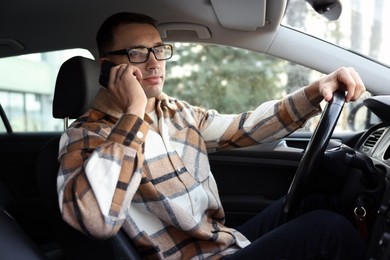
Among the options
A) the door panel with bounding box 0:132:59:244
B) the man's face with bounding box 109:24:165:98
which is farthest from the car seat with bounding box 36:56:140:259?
the door panel with bounding box 0:132:59:244

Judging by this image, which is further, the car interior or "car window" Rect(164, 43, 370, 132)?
"car window" Rect(164, 43, 370, 132)

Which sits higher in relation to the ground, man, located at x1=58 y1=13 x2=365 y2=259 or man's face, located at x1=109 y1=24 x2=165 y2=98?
man's face, located at x1=109 y1=24 x2=165 y2=98

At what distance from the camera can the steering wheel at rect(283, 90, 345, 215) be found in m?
1.35

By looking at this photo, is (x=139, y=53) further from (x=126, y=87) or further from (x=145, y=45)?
(x=126, y=87)

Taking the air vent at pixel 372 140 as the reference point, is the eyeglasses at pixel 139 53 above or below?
above

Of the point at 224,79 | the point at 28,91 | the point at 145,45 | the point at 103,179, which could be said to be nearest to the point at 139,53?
the point at 145,45

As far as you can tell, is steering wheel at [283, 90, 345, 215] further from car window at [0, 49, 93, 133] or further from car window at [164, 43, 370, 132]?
car window at [164, 43, 370, 132]

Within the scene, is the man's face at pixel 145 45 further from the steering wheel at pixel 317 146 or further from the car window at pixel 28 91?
the car window at pixel 28 91

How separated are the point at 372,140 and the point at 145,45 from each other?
1003 mm

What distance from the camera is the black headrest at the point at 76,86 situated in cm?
171

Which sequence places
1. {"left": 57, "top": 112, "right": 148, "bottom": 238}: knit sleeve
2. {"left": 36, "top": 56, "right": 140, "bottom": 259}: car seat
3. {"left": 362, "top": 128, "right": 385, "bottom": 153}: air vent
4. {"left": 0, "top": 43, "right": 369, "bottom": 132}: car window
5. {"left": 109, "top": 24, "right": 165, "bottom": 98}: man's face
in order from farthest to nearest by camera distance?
{"left": 0, "top": 43, "right": 369, "bottom": 132}: car window, {"left": 362, "top": 128, "right": 385, "bottom": 153}: air vent, {"left": 109, "top": 24, "right": 165, "bottom": 98}: man's face, {"left": 36, "top": 56, "right": 140, "bottom": 259}: car seat, {"left": 57, "top": 112, "right": 148, "bottom": 238}: knit sleeve

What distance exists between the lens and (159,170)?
1589mm

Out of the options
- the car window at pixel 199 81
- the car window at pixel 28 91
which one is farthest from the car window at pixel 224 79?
the car window at pixel 28 91

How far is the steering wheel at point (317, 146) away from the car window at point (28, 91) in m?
1.53
